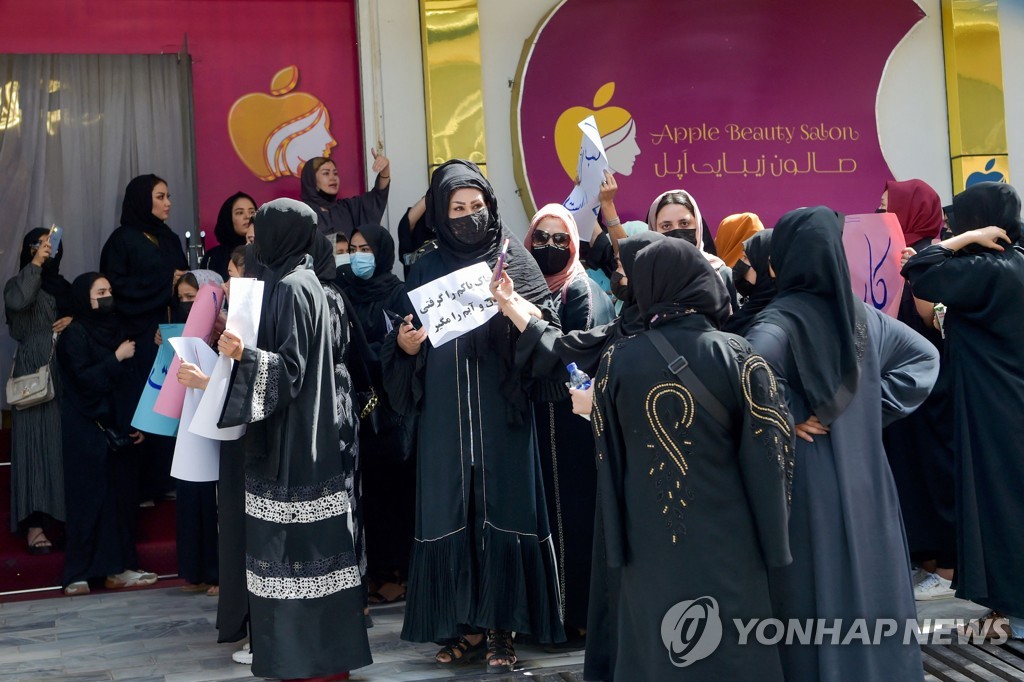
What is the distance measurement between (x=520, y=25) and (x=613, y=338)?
152 inches

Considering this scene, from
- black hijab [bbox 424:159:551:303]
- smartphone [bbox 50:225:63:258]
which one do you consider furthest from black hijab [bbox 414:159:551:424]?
smartphone [bbox 50:225:63:258]

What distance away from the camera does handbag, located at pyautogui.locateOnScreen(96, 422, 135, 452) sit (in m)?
5.98

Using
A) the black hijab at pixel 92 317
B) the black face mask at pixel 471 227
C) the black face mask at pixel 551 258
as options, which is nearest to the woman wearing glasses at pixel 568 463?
the black face mask at pixel 551 258

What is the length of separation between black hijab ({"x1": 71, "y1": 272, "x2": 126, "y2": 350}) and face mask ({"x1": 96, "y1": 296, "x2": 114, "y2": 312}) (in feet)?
0.08

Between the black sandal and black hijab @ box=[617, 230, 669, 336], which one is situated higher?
black hijab @ box=[617, 230, 669, 336]

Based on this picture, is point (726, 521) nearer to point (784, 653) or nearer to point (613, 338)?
point (784, 653)

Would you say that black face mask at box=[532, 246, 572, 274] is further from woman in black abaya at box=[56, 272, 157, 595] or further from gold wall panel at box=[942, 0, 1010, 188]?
gold wall panel at box=[942, 0, 1010, 188]

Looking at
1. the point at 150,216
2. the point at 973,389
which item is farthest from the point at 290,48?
the point at 973,389

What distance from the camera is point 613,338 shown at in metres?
3.73

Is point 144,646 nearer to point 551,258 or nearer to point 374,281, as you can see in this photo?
point 374,281

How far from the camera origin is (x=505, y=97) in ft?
23.1

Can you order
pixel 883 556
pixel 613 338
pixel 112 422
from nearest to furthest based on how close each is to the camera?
1. pixel 883 556
2. pixel 613 338
3. pixel 112 422

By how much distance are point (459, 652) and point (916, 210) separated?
3.02 meters

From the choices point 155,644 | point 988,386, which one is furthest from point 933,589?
point 155,644
